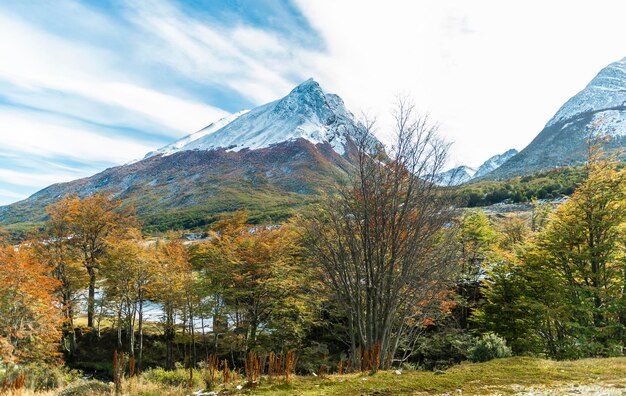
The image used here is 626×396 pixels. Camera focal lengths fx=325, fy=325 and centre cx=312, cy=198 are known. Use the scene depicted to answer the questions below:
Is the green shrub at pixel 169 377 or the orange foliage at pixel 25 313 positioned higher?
the orange foliage at pixel 25 313

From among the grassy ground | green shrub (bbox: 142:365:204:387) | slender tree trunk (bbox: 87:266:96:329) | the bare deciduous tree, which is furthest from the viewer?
slender tree trunk (bbox: 87:266:96:329)

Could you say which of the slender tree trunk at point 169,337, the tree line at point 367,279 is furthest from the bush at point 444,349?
the slender tree trunk at point 169,337

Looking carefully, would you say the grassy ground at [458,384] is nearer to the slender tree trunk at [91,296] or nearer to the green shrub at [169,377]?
the green shrub at [169,377]

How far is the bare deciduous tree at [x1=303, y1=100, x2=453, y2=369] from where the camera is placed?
30.7 feet

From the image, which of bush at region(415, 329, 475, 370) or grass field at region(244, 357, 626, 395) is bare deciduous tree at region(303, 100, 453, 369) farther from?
bush at region(415, 329, 475, 370)

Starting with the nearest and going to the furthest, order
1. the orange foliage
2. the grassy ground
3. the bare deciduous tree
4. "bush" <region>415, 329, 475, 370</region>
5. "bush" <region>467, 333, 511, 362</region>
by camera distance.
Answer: the grassy ground
the bare deciduous tree
"bush" <region>467, 333, 511, 362</region>
the orange foliage
"bush" <region>415, 329, 475, 370</region>

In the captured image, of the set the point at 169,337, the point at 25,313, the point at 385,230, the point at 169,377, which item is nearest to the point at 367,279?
the point at 385,230

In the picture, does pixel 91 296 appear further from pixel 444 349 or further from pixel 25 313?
pixel 444 349

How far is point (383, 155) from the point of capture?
389 inches

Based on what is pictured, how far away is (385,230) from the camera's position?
372 inches

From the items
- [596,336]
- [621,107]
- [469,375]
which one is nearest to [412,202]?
[469,375]

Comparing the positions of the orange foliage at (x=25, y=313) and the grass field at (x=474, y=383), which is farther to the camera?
the orange foliage at (x=25, y=313)

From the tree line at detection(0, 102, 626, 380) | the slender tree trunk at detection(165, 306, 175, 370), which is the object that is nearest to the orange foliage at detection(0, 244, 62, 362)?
the tree line at detection(0, 102, 626, 380)

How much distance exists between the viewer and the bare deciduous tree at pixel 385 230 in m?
9.36
